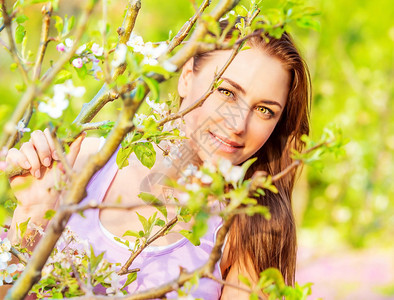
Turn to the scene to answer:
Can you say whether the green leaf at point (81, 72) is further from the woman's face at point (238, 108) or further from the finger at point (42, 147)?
the woman's face at point (238, 108)

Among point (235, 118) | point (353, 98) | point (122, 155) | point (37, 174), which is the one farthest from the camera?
A: point (353, 98)

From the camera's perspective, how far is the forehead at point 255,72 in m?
1.68

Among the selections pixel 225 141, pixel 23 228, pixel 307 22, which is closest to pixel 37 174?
pixel 23 228

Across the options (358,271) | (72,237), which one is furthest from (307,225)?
(72,237)

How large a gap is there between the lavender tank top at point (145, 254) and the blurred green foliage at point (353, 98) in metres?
5.89

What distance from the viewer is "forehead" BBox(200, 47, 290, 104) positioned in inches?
66.1

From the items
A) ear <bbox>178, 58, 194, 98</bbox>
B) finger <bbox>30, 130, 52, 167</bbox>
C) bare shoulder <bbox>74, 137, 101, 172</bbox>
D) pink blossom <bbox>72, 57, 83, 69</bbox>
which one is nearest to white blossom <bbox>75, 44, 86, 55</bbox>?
pink blossom <bbox>72, 57, 83, 69</bbox>

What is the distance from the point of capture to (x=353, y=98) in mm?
8336

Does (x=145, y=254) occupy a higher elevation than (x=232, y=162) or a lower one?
lower

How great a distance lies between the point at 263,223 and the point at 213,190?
1.24 m

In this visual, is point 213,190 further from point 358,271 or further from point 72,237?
point 358,271

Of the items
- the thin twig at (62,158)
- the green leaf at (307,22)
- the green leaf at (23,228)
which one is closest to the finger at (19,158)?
the green leaf at (23,228)

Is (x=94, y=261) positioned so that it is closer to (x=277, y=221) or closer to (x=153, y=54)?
(x=153, y=54)

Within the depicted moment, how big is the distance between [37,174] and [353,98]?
766cm
